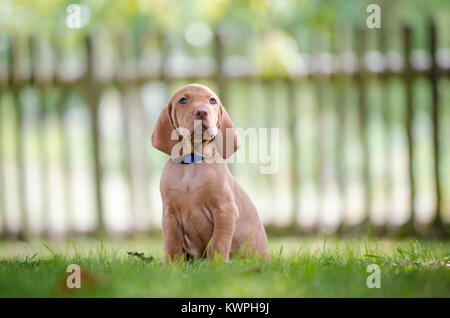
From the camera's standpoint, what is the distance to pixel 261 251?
345 centimetres

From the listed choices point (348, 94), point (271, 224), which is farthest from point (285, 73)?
point (271, 224)

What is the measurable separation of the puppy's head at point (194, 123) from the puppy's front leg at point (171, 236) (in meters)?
0.39

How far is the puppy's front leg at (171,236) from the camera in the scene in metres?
3.18

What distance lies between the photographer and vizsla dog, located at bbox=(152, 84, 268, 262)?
3.10m

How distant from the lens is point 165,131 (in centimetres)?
332

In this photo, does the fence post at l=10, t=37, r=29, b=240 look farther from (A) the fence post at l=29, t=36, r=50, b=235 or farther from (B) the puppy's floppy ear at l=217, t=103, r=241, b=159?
(B) the puppy's floppy ear at l=217, t=103, r=241, b=159

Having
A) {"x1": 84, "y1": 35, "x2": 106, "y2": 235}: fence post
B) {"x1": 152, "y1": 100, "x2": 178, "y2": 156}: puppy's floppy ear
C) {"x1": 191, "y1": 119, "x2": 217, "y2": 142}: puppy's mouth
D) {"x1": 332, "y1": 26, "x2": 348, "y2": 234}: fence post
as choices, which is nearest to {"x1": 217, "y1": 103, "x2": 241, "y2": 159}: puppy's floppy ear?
{"x1": 191, "y1": 119, "x2": 217, "y2": 142}: puppy's mouth

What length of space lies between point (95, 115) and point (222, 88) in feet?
5.92

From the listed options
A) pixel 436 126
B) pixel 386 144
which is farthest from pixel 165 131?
pixel 436 126

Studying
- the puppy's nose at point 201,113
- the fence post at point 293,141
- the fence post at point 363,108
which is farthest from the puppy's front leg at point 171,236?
the fence post at point 363,108

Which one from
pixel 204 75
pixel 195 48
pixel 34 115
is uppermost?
pixel 195 48

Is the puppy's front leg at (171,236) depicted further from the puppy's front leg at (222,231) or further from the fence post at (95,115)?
the fence post at (95,115)
